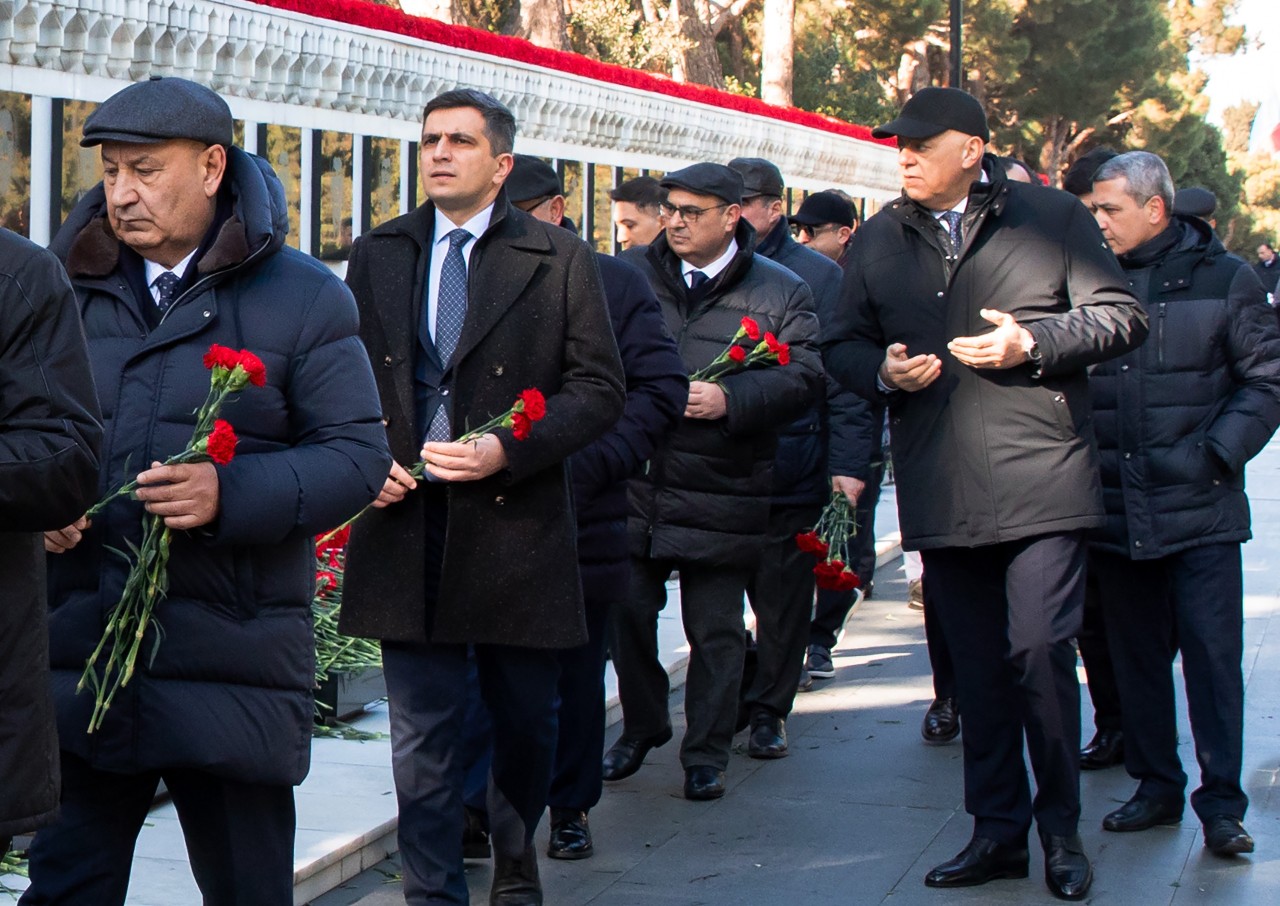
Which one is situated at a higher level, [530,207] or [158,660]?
[530,207]

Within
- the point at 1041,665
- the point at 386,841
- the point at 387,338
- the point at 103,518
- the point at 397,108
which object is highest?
the point at 397,108

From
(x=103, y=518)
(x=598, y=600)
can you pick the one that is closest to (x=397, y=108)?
(x=598, y=600)

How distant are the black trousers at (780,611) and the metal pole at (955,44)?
16844 mm

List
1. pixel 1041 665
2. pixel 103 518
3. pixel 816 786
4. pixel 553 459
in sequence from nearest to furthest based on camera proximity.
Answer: pixel 103 518, pixel 553 459, pixel 1041 665, pixel 816 786

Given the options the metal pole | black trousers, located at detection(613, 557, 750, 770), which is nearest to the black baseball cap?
black trousers, located at detection(613, 557, 750, 770)

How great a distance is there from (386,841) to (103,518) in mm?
2490

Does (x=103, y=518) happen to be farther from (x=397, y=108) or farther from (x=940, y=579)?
(x=397, y=108)

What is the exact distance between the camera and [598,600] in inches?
230

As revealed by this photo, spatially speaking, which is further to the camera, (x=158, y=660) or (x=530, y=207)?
(x=530, y=207)

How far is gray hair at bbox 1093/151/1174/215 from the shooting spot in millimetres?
6266

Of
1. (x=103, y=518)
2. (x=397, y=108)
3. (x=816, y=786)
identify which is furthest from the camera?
(x=397, y=108)

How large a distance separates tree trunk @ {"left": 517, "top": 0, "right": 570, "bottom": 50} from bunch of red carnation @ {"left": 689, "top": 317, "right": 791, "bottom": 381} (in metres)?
20.0

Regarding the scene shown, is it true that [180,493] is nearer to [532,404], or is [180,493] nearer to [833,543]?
[532,404]

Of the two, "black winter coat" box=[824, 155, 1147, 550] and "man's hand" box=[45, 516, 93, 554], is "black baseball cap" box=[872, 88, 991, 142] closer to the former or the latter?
"black winter coat" box=[824, 155, 1147, 550]
